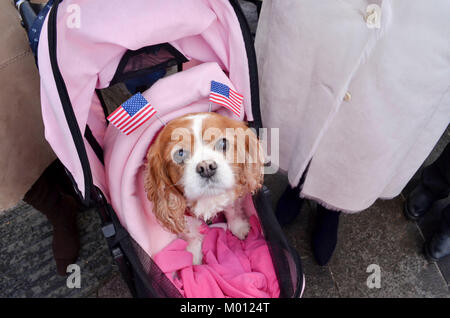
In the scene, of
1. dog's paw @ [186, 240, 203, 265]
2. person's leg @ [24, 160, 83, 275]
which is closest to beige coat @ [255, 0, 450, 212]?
dog's paw @ [186, 240, 203, 265]

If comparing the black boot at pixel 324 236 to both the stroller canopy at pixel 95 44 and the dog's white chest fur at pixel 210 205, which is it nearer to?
→ the dog's white chest fur at pixel 210 205

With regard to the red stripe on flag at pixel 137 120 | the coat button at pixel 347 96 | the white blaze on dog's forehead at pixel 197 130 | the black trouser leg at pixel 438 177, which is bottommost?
the black trouser leg at pixel 438 177

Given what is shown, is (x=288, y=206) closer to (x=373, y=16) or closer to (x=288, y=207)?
(x=288, y=207)

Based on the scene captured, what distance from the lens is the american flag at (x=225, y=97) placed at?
1.16 m

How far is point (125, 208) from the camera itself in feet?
3.87

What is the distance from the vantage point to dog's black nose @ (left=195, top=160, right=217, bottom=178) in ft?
3.63

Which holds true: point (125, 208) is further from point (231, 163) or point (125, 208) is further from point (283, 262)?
point (283, 262)

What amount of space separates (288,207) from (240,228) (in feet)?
1.55

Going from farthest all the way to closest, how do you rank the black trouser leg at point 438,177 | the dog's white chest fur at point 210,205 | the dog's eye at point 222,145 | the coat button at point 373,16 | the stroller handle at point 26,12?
the black trouser leg at point 438,177, the dog's white chest fur at point 210,205, the dog's eye at point 222,145, the stroller handle at point 26,12, the coat button at point 373,16

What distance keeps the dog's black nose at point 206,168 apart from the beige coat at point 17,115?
636mm

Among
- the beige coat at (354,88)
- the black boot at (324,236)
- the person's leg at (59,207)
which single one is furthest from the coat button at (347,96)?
the person's leg at (59,207)

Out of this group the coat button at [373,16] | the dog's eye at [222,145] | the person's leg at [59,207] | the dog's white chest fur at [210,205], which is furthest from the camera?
the person's leg at [59,207]

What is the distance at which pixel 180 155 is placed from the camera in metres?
1.15
